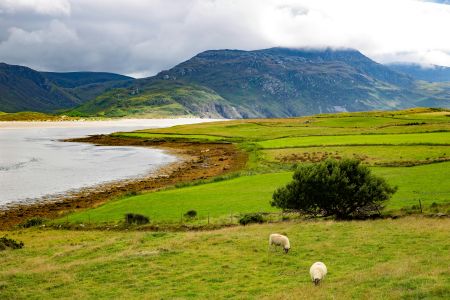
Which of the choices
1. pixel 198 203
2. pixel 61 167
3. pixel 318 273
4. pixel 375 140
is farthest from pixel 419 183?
pixel 61 167

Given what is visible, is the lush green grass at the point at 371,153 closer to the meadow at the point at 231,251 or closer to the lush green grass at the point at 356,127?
the meadow at the point at 231,251

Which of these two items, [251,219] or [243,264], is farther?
[251,219]

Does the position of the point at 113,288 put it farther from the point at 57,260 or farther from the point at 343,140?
the point at 343,140

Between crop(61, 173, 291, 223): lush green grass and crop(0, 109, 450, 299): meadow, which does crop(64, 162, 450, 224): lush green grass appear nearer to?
crop(61, 173, 291, 223): lush green grass

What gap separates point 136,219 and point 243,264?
23.1 m

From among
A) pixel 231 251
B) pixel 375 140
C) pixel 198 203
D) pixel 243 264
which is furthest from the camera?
pixel 375 140

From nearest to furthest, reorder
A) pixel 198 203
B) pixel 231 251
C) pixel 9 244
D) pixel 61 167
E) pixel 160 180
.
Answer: pixel 231 251, pixel 9 244, pixel 198 203, pixel 160 180, pixel 61 167

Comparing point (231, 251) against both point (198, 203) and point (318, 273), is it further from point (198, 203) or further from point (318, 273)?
point (198, 203)

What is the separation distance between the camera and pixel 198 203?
56562 millimetres

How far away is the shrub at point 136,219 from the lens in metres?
49.2

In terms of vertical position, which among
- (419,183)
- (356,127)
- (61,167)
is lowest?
(61,167)

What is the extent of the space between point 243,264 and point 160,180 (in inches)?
2205

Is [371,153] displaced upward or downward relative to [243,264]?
upward

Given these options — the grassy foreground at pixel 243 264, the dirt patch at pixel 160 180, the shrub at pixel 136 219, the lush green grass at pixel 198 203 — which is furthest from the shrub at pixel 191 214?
the dirt patch at pixel 160 180
